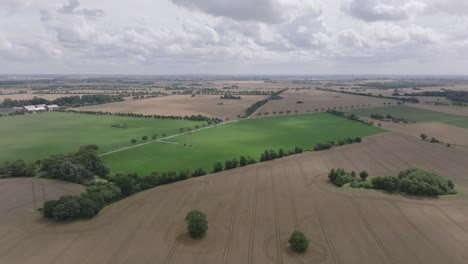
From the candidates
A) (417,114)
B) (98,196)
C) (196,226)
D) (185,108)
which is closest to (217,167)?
(98,196)

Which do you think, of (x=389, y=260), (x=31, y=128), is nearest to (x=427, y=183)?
(x=389, y=260)

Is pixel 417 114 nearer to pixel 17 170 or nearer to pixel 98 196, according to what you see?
pixel 98 196

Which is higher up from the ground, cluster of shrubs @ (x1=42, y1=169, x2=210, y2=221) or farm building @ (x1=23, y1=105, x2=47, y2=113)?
farm building @ (x1=23, y1=105, x2=47, y2=113)

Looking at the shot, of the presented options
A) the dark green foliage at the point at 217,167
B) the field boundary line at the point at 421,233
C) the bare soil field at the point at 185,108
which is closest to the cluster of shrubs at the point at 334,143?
the dark green foliage at the point at 217,167

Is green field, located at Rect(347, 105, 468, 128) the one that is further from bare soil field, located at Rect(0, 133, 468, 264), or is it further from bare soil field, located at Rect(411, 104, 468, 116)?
bare soil field, located at Rect(0, 133, 468, 264)

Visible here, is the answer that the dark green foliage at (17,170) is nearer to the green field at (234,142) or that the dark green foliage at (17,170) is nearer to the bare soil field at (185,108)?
the green field at (234,142)

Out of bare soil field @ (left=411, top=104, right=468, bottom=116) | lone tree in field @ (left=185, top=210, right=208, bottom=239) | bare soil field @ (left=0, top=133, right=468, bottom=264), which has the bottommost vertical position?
bare soil field @ (left=0, top=133, right=468, bottom=264)

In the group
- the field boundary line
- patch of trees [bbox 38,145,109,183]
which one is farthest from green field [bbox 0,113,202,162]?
the field boundary line

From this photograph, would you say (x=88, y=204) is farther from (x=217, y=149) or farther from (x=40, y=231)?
(x=217, y=149)
